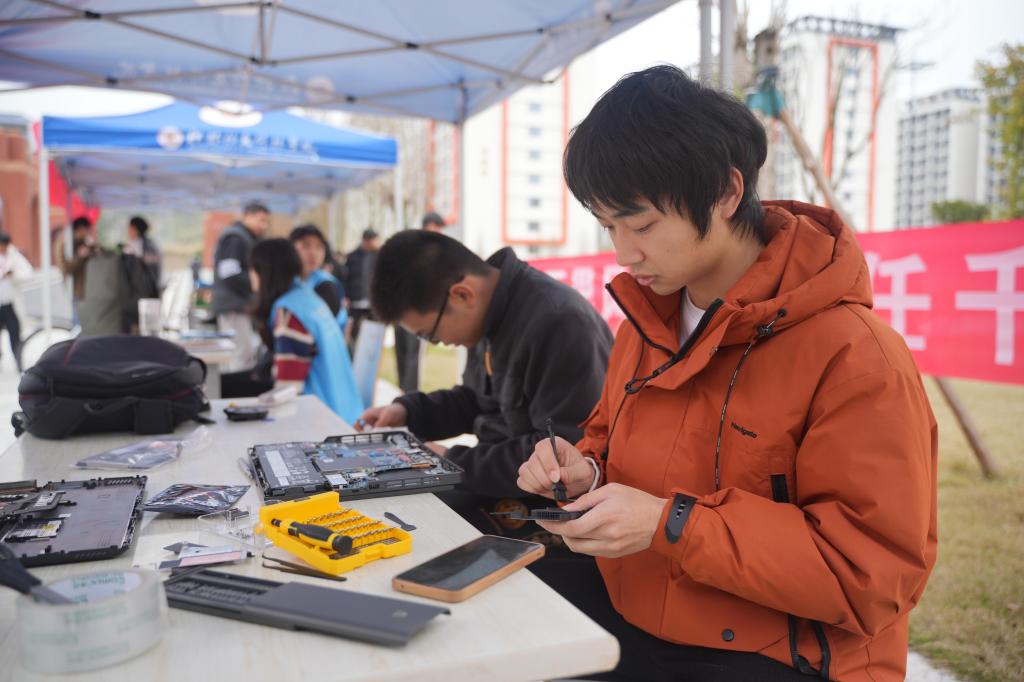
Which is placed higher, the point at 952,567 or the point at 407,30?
the point at 407,30

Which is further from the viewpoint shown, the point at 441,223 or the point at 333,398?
the point at 441,223

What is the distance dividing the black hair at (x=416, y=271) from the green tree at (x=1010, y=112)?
597 cm

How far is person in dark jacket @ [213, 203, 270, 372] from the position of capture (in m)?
5.27

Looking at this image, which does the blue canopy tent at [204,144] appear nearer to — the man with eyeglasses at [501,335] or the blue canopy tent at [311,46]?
the blue canopy tent at [311,46]

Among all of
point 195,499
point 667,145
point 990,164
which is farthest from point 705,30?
point 990,164

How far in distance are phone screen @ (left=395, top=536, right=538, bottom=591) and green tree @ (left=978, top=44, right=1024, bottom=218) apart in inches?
266

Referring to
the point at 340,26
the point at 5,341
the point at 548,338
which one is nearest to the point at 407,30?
the point at 340,26

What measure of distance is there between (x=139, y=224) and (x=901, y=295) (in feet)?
25.3

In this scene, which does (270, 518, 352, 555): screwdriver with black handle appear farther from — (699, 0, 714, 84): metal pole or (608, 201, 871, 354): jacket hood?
(699, 0, 714, 84): metal pole

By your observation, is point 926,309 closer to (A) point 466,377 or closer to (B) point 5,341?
(A) point 466,377

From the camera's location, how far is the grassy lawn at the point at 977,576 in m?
2.26

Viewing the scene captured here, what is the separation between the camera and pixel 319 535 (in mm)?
952

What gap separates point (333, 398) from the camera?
10.6 ft

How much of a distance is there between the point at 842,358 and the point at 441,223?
5925mm
